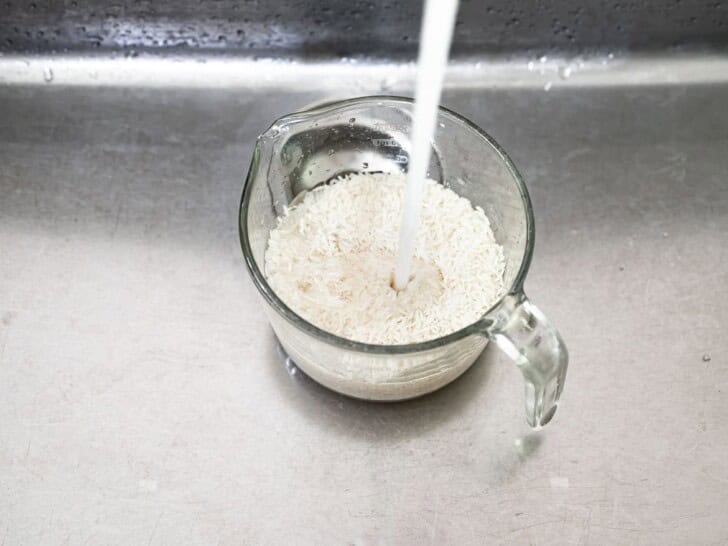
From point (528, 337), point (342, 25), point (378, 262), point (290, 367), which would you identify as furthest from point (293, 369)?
point (342, 25)

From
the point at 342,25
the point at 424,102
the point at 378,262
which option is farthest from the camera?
the point at 342,25

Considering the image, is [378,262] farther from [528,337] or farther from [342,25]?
[342,25]

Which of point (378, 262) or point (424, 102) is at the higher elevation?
point (424, 102)

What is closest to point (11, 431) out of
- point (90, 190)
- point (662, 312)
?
point (90, 190)

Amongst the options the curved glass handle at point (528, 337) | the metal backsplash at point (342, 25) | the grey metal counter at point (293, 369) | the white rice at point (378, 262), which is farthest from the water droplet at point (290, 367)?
the metal backsplash at point (342, 25)

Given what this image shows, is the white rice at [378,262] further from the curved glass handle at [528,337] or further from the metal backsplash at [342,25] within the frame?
the metal backsplash at [342,25]

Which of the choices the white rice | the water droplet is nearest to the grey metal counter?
the water droplet

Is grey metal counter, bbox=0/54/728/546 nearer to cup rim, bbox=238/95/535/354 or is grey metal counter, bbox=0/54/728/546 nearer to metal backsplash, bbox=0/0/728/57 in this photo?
metal backsplash, bbox=0/0/728/57

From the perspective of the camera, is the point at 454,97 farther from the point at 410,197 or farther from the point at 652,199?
the point at 410,197
